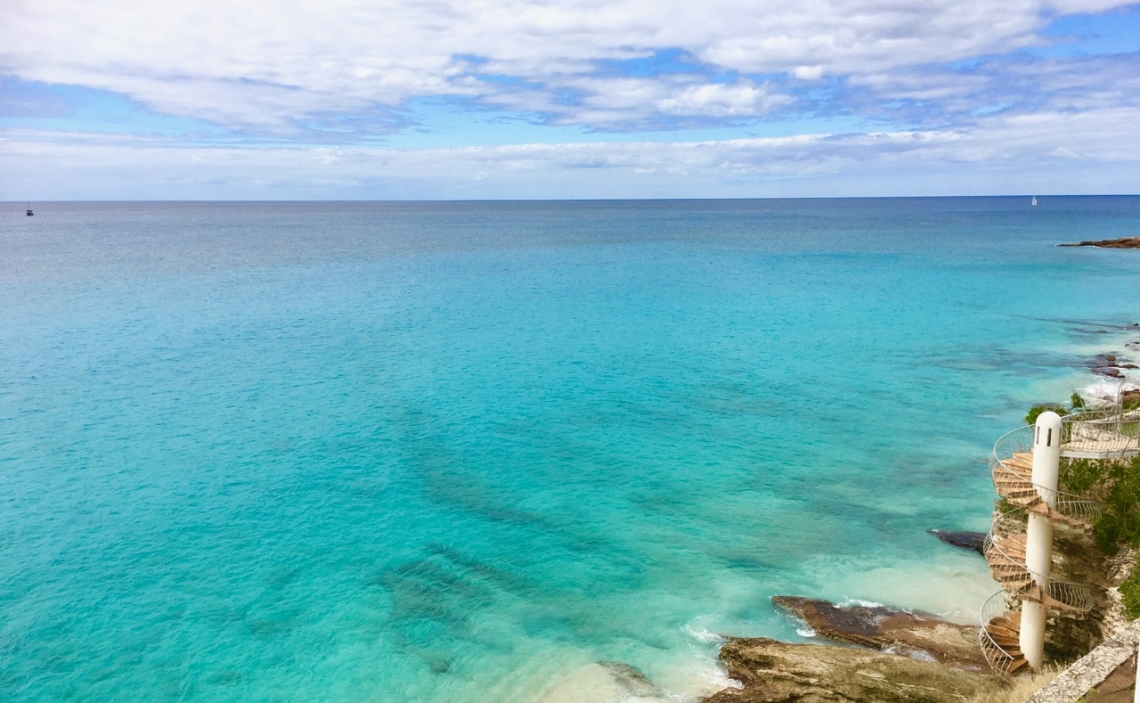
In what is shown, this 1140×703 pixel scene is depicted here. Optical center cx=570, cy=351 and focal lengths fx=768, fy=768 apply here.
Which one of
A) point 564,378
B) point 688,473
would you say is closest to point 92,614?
point 688,473

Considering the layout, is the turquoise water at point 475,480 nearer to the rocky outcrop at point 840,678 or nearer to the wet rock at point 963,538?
the wet rock at point 963,538

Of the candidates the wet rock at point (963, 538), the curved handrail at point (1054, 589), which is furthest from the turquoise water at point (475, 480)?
the curved handrail at point (1054, 589)

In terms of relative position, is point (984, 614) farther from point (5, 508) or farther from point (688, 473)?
point (5, 508)

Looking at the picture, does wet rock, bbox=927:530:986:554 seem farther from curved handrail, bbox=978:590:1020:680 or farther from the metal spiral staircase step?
curved handrail, bbox=978:590:1020:680

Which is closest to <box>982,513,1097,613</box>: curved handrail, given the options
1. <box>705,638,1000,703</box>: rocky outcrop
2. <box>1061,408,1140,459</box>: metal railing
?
<box>705,638,1000,703</box>: rocky outcrop

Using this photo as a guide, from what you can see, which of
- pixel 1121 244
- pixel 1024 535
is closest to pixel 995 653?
pixel 1024 535
